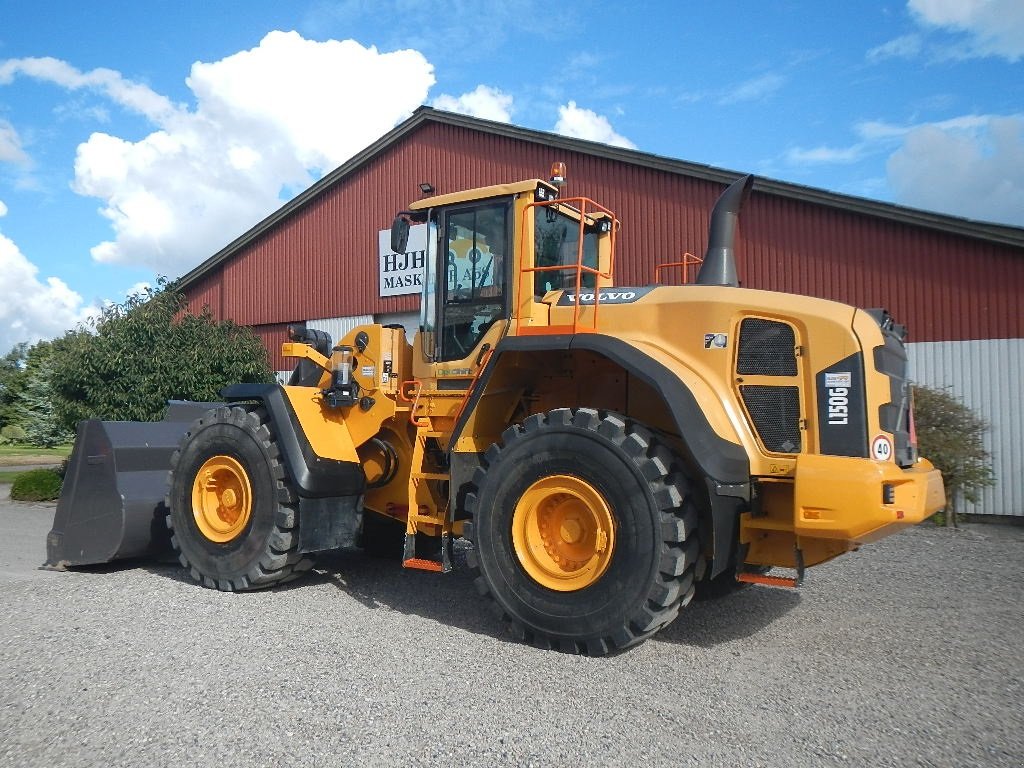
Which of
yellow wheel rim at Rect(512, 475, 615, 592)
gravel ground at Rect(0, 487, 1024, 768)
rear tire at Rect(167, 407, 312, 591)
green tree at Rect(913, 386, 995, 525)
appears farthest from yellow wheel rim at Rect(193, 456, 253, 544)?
green tree at Rect(913, 386, 995, 525)

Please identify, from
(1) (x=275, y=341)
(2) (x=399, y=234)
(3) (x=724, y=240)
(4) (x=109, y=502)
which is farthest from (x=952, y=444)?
(1) (x=275, y=341)

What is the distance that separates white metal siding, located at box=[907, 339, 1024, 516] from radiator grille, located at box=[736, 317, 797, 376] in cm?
830

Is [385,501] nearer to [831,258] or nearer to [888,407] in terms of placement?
[888,407]

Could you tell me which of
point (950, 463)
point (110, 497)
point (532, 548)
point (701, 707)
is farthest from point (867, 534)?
point (950, 463)

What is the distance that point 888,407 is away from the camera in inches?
187

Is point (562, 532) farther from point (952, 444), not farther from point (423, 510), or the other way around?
point (952, 444)

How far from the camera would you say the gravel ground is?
3.67 metres

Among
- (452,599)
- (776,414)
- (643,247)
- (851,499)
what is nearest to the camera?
(851,499)

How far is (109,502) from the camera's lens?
287 inches

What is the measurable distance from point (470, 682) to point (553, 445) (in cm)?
149

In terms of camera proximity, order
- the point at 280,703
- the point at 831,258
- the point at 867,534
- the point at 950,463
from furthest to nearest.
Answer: the point at 831,258, the point at 950,463, the point at 867,534, the point at 280,703

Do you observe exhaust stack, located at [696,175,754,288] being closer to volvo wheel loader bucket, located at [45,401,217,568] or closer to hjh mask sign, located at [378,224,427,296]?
volvo wheel loader bucket, located at [45,401,217,568]

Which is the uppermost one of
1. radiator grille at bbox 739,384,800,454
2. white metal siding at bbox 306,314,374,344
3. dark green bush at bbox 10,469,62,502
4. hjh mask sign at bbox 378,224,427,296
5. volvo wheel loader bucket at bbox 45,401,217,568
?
hjh mask sign at bbox 378,224,427,296

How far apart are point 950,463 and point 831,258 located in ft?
11.6
